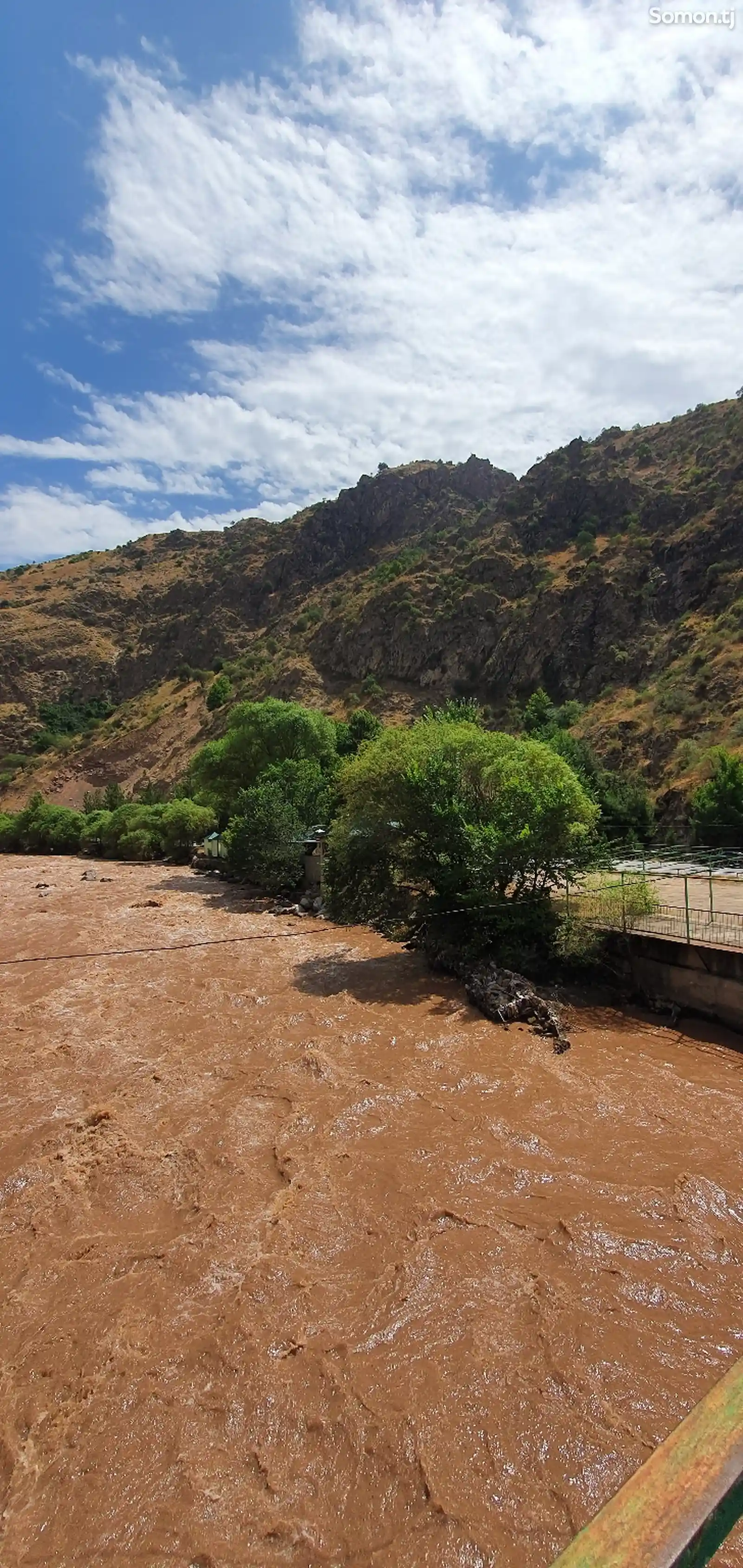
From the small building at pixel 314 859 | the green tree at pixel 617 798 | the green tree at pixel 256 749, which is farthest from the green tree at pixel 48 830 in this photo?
the green tree at pixel 617 798

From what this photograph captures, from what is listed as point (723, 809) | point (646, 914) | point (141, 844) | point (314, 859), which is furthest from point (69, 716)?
point (646, 914)

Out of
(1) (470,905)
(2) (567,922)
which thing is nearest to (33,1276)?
(1) (470,905)

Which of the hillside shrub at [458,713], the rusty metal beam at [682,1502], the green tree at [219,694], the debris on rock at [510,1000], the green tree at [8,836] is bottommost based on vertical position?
the green tree at [8,836]

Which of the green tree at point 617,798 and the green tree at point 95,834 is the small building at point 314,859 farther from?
the green tree at point 95,834

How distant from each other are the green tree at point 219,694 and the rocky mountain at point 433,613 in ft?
4.70

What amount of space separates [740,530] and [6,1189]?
198 ft

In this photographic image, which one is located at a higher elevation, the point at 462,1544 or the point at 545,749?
the point at 545,749

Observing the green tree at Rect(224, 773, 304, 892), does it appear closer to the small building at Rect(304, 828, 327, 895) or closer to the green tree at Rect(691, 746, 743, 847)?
the small building at Rect(304, 828, 327, 895)

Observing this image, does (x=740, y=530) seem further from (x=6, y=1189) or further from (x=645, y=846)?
(x=6, y=1189)

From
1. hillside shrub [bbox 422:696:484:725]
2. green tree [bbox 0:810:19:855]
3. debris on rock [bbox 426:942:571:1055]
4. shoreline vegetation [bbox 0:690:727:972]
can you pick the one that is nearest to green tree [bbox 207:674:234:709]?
hillside shrub [bbox 422:696:484:725]

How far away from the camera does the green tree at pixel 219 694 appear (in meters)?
78.3

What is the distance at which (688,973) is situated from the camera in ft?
52.1

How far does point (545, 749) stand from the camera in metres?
19.6

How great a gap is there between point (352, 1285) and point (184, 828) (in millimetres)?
38199
